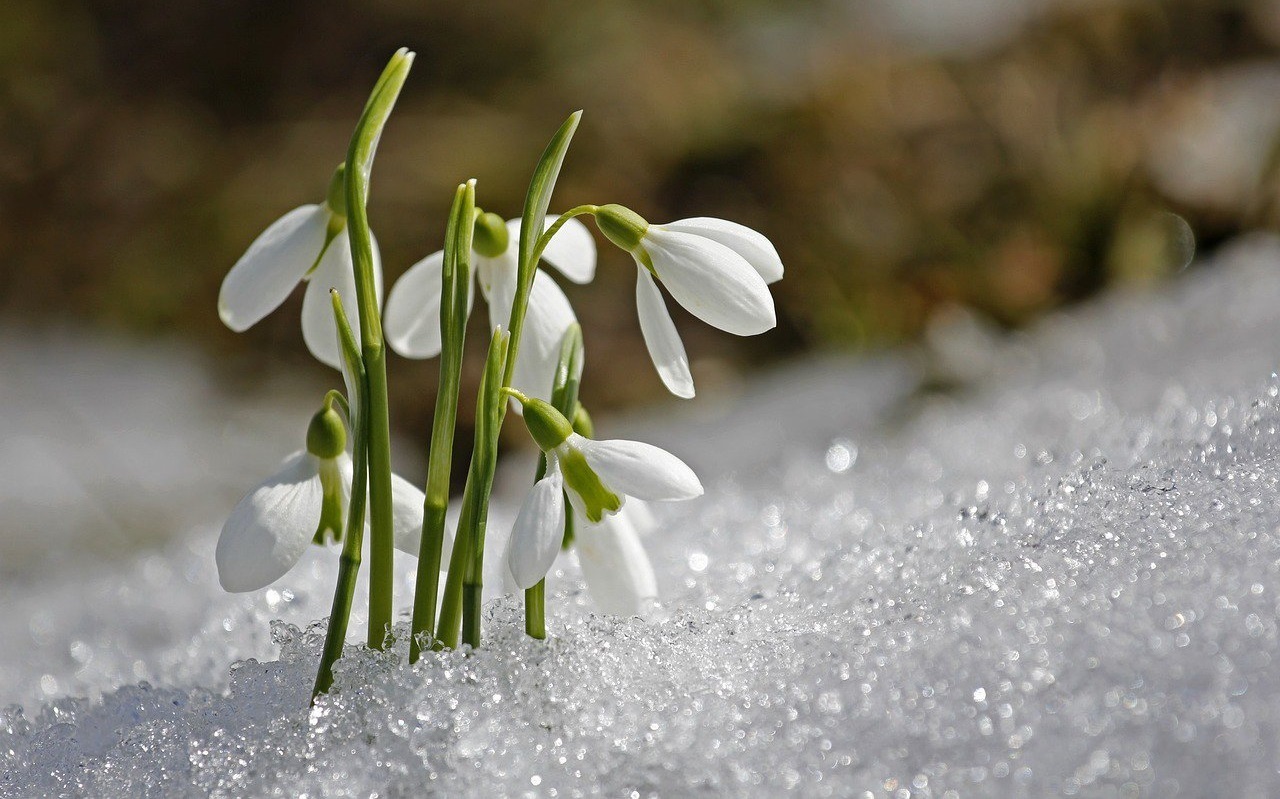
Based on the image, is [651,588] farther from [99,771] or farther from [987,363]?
[987,363]

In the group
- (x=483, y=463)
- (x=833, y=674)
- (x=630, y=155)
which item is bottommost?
(x=833, y=674)

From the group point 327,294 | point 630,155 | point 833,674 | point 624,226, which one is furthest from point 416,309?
point 630,155

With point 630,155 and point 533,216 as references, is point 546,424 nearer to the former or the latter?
point 533,216

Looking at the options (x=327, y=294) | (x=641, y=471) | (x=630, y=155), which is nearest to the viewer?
(x=641, y=471)

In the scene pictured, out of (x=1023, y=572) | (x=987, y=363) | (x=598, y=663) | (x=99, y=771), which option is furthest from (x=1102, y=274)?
(x=99, y=771)

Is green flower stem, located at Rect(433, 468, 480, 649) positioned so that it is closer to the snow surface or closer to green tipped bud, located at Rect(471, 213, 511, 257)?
the snow surface

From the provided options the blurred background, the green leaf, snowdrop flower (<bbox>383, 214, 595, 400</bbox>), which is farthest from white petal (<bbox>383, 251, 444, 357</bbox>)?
the blurred background
